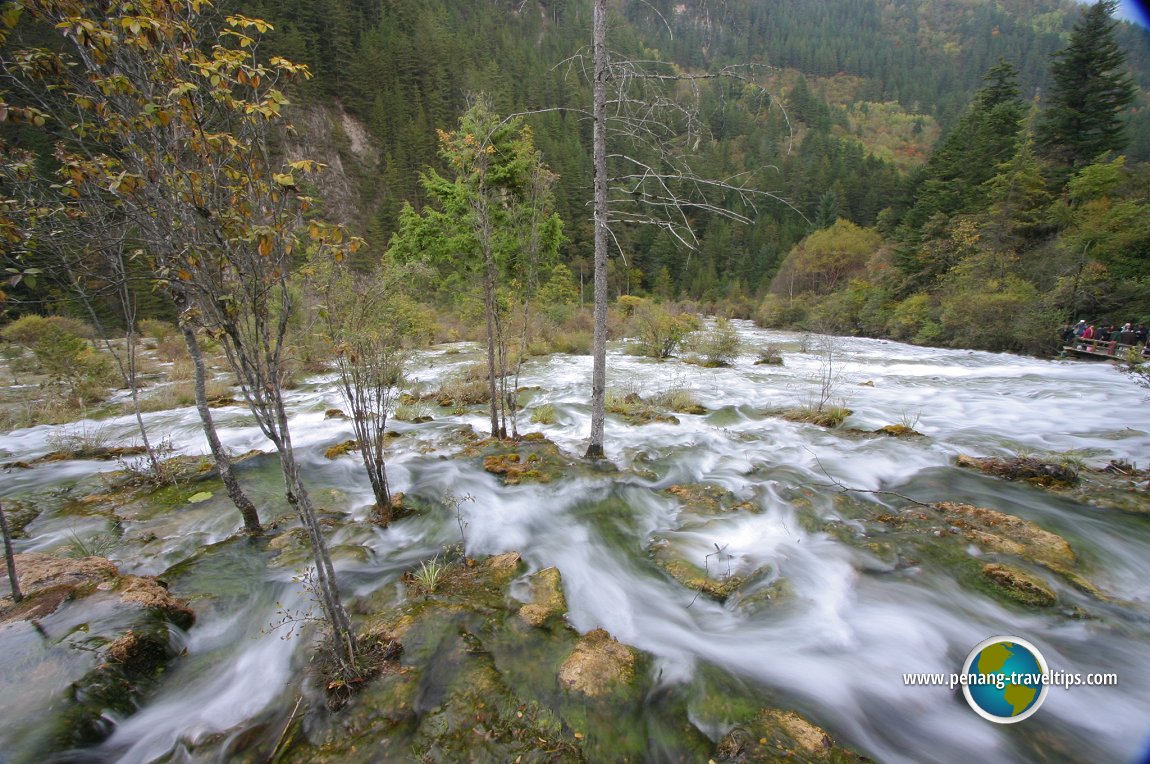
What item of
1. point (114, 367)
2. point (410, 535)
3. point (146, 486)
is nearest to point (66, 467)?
point (146, 486)

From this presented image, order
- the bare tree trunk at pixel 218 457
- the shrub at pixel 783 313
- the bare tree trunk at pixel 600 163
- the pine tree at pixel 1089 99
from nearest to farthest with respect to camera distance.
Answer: the bare tree trunk at pixel 218 457, the bare tree trunk at pixel 600 163, the pine tree at pixel 1089 99, the shrub at pixel 783 313

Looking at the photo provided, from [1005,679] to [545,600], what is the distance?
3652 mm

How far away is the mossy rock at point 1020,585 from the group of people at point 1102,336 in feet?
61.2

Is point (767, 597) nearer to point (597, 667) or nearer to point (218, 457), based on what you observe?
point (597, 667)

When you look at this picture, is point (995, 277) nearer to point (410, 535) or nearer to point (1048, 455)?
point (1048, 455)

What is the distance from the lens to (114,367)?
15.5 m

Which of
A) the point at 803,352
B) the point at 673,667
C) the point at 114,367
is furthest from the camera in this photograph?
the point at 803,352

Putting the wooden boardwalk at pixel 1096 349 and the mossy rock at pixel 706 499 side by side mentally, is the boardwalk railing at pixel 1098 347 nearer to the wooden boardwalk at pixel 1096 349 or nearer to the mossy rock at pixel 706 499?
the wooden boardwalk at pixel 1096 349

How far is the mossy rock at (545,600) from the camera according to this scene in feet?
12.6

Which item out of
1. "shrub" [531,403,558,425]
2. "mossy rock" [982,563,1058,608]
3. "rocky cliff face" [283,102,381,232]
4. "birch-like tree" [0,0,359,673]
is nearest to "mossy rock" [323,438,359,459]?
"shrub" [531,403,558,425]

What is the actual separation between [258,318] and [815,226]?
6882cm

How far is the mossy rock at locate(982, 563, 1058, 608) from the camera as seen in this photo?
13.2 feet

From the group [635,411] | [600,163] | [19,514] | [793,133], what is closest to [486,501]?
[600,163]

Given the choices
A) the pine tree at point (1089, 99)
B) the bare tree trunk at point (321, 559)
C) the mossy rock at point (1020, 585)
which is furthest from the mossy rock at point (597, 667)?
the pine tree at point (1089, 99)
